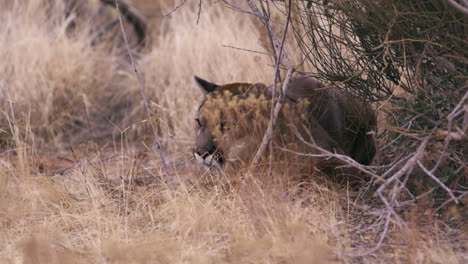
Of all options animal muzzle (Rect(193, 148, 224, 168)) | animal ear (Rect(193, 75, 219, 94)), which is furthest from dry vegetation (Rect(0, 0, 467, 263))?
animal ear (Rect(193, 75, 219, 94))

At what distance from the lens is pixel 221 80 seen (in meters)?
6.62

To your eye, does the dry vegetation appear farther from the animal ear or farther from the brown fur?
the animal ear

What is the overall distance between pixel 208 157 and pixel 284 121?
544 mm

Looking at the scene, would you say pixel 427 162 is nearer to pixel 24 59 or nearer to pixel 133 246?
pixel 133 246

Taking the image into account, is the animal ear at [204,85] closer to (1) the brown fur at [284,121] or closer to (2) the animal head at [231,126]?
(1) the brown fur at [284,121]

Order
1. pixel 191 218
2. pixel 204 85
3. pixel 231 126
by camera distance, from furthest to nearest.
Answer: pixel 204 85 → pixel 231 126 → pixel 191 218

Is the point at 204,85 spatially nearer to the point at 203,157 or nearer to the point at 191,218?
the point at 203,157

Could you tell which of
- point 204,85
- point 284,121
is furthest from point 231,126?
point 204,85

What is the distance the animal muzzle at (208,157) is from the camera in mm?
3958

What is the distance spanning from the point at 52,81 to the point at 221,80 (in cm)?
186

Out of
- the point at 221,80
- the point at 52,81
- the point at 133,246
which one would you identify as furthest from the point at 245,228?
the point at 52,81

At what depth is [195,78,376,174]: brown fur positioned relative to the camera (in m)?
3.71

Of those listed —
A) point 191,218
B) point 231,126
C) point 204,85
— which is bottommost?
point 191,218

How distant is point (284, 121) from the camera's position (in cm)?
389
